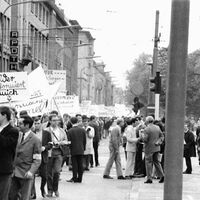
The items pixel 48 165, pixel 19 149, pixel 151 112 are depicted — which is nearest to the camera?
pixel 19 149

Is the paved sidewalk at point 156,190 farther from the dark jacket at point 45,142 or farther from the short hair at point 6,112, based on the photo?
the short hair at point 6,112

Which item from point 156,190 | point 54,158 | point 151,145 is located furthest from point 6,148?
point 151,145

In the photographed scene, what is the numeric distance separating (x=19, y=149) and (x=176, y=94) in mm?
3739

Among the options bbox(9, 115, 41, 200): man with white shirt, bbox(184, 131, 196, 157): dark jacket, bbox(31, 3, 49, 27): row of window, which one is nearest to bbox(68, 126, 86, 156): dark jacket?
bbox(184, 131, 196, 157): dark jacket

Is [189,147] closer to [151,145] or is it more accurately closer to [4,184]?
[151,145]

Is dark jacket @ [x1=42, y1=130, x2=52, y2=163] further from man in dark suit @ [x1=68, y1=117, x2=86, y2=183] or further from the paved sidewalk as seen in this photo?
man in dark suit @ [x1=68, y1=117, x2=86, y2=183]

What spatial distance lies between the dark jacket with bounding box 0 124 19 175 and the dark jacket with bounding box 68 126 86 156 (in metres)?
8.06

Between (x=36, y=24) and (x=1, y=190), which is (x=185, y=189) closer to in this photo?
(x=1, y=190)

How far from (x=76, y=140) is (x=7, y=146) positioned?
8.36 metres

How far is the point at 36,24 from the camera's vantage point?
59781mm

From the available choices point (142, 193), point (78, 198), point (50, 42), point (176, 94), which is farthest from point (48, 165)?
point (50, 42)

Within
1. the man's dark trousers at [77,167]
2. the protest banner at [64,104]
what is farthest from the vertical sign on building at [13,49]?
the man's dark trousers at [77,167]

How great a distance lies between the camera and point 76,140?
54.6 ft

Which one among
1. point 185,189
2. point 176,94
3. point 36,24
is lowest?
point 185,189
